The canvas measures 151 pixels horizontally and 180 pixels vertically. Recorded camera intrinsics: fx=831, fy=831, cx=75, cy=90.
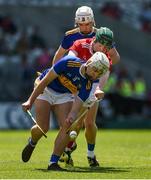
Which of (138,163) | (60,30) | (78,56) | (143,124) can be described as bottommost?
(143,124)

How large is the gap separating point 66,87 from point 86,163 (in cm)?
168

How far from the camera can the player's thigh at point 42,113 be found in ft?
43.0

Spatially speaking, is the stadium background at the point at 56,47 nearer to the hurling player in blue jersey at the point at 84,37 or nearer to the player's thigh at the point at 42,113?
the hurling player in blue jersey at the point at 84,37

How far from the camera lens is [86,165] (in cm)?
1365

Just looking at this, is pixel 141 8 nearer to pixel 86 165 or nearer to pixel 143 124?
pixel 143 124

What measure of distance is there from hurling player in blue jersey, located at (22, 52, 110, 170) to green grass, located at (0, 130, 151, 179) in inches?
22.3

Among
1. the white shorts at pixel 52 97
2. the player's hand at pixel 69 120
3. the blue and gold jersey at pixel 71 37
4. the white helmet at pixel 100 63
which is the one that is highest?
the white helmet at pixel 100 63

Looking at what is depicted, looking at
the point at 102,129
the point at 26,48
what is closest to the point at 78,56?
the point at 102,129

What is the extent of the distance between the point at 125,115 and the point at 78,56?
16.3m

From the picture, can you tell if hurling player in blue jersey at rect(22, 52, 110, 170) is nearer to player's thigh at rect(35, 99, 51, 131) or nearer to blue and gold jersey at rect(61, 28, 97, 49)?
player's thigh at rect(35, 99, 51, 131)

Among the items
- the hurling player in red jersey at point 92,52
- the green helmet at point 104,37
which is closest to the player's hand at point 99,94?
the hurling player in red jersey at point 92,52

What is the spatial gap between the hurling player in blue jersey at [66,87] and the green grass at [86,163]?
1.86 feet

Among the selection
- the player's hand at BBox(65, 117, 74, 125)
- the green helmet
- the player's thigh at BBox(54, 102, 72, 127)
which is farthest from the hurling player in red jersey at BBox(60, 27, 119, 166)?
the player's hand at BBox(65, 117, 74, 125)

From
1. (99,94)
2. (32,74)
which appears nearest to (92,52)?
(99,94)
